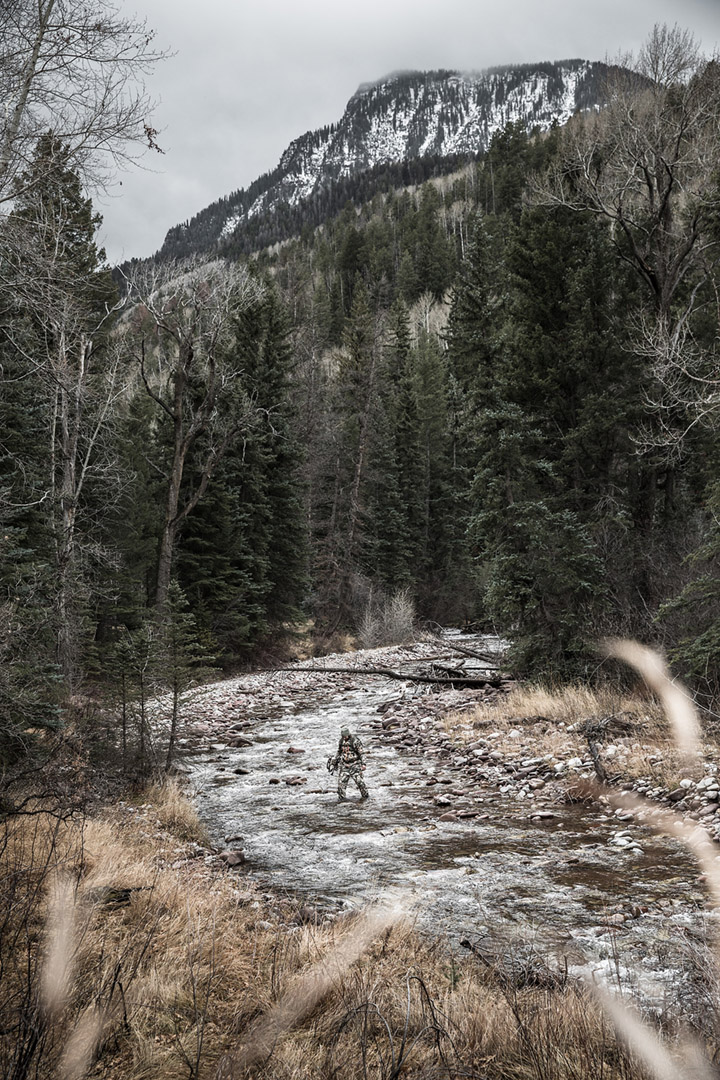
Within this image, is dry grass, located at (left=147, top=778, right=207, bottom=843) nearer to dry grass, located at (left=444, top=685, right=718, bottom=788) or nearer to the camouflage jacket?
the camouflage jacket

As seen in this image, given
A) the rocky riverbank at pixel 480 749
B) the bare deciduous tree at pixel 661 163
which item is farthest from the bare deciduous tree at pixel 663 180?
the rocky riverbank at pixel 480 749

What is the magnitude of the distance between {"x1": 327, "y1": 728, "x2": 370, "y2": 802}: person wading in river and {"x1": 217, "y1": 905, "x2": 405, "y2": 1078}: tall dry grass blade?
12.9 ft

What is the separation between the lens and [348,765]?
8461mm

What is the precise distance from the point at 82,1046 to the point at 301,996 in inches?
41.5

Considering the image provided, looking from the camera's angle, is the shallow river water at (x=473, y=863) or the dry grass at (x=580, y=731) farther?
the dry grass at (x=580, y=731)

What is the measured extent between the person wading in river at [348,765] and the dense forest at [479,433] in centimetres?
244

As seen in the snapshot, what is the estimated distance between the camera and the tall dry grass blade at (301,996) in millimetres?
2543

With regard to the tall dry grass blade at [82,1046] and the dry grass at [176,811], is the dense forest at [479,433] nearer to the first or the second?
the dry grass at [176,811]

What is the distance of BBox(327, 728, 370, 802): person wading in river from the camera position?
817cm

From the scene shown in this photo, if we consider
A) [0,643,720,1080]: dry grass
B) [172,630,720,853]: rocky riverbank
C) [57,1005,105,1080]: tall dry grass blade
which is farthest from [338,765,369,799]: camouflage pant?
[57,1005,105,1080]: tall dry grass blade

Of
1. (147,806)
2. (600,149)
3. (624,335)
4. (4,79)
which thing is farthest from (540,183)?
(147,806)

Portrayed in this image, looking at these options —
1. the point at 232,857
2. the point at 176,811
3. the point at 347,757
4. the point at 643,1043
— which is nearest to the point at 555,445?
the point at 347,757

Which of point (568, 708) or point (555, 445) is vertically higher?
point (555, 445)

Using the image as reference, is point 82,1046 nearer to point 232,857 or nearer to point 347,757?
point 232,857
